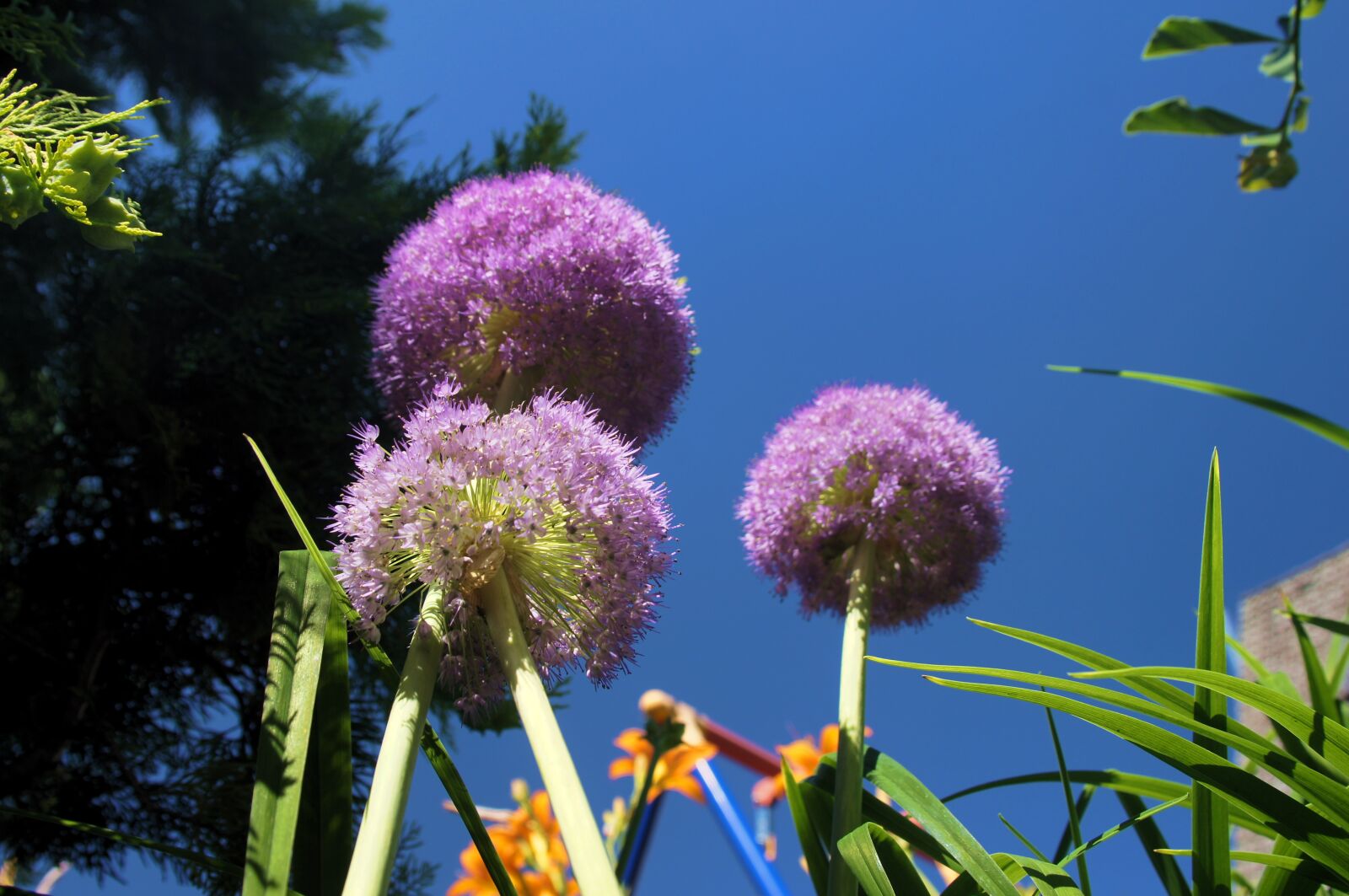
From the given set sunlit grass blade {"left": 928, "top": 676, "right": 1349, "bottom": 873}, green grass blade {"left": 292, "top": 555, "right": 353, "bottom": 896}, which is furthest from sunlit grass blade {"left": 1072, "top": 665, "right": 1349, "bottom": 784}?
green grass blade {"left": 292, "top": 555, "right": 353, "bottom": 896}

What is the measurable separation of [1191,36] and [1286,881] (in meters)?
0.95

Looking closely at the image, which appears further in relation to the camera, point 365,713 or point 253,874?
point 365,713

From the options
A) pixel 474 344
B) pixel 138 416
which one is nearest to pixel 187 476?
pixel 138 416

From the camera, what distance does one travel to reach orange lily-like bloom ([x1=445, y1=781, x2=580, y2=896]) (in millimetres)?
1769

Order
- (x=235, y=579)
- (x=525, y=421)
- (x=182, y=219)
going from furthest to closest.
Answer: (x=182, y=219) → (x=235, y=579) → (x=525, y=421)

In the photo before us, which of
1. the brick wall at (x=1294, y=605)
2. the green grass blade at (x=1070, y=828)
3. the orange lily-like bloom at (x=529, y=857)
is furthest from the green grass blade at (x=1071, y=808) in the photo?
the brick wall at (x=1294, y=605)

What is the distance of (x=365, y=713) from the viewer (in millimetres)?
1692

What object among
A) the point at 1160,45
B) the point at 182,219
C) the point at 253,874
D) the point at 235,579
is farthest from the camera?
the point at 182,219

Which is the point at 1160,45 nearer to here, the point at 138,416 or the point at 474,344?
the point at 474,344

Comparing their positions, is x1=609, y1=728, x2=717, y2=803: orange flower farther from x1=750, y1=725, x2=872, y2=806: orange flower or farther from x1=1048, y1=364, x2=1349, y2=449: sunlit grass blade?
x1=1048, y1=364, x2=1349, y2=449: sunlit grass blade

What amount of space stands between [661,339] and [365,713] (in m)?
1.04

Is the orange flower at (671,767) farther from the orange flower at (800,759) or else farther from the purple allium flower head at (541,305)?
the purple allium flower head at (541,305)

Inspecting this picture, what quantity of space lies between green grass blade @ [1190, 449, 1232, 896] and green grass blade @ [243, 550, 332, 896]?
2.18 ft

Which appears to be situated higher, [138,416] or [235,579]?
[138,416]
